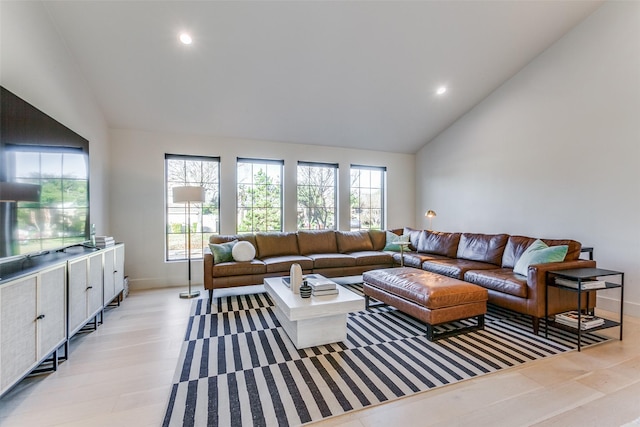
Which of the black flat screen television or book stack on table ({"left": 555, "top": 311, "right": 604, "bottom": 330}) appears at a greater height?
the black flat screen television

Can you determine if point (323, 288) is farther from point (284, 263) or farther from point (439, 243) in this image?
point (439, 243)

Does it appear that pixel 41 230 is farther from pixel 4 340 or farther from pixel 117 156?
pixel 117 156

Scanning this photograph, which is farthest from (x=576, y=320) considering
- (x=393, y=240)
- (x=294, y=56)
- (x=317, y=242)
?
(x=294, y=56)

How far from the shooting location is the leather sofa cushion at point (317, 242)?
4.63 metres

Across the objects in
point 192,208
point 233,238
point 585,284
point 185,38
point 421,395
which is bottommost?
point 421,395

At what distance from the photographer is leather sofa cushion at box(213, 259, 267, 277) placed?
362cm

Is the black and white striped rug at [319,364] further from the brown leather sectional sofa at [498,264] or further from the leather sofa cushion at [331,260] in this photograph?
the leather sofa cushion at [331,260]

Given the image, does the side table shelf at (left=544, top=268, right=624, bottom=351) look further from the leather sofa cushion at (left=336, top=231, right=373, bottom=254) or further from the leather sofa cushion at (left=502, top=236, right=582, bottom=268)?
the leather sofa cushion at (left=336, top=231, right=373, bottom=254)

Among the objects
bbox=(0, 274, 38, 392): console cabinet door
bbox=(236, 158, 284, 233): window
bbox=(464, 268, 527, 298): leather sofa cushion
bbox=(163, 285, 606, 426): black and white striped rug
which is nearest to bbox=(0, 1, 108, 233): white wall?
bbox=(0, 274, 38, 392): console cabinet door

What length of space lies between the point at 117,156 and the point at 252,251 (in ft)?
8.23

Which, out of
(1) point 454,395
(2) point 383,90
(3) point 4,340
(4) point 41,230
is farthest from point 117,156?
(1) point 454,395

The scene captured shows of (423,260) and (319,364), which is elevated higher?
(423,260)

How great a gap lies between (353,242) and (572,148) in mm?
3195

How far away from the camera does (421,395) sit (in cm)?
177
